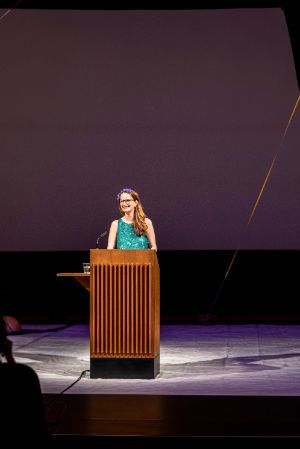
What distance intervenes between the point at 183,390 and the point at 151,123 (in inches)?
183

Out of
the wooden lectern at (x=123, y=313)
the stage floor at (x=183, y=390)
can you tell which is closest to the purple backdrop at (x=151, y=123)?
the stage floor at (x=183, y=390)

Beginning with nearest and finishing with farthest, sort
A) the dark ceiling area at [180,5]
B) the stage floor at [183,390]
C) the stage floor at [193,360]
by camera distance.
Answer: the stage floor at [183,390] < the stage floor at [193,360] < the dark ceiling area at [180,5]

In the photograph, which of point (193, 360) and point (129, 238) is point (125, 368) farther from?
point (193, 360)

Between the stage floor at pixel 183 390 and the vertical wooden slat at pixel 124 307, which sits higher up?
the vertical wooden slat at pixel 124 307

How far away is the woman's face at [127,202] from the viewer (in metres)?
5.92

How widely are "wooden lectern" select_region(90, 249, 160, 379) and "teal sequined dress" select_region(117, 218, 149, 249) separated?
48 cm

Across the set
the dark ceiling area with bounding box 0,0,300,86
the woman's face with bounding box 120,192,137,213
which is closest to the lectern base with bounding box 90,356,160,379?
the woman's face with bounding box 120,192,137,213

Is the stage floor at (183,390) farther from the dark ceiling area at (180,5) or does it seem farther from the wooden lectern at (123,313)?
the dark ceiling area at (180,5)

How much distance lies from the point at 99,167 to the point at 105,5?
172cm

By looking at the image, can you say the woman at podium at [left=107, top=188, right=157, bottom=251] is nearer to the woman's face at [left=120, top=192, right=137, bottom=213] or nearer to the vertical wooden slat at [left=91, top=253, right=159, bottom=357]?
the woman's face at [left=120, top=192, right=137, bottom=213]

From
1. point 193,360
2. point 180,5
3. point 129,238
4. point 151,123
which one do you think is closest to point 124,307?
point 129,238

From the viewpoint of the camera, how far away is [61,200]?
936 cm

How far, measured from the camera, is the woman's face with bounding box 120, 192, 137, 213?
592cm

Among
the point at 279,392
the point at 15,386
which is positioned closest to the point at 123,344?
the point at 279,392
